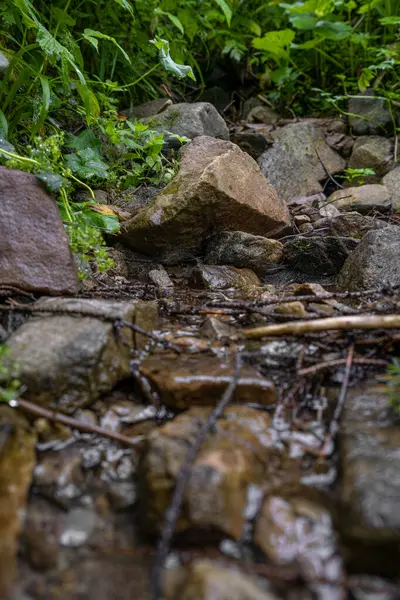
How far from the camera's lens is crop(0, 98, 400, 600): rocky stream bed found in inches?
41.8

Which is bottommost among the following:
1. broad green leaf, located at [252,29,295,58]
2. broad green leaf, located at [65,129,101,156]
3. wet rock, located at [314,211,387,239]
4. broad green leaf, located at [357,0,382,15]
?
wet rock, located at [314,211,387,239]

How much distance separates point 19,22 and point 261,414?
3.05 meters

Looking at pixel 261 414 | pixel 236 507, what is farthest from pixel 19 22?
pixel 236 507

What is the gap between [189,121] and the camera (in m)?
4.38

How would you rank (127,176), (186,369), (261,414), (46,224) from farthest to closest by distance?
1. (127,176)
2. (46,224)
3. (186,369)
4. (261,414)

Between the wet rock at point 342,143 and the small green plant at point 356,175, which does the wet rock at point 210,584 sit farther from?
the wet rock at point 342,143

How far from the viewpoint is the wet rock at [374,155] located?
4.70 m

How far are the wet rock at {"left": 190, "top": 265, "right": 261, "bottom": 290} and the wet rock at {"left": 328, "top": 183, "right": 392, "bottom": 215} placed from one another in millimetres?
1363

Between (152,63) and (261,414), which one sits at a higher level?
(152,63)

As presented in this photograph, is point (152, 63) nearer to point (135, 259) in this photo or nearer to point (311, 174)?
point (311, 174)

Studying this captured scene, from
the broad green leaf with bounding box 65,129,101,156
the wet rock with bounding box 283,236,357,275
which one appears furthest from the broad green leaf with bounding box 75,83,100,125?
the wet rock with bounding box 283,236,357,275

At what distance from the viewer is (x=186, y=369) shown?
1737 millimetres

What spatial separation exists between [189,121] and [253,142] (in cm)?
84

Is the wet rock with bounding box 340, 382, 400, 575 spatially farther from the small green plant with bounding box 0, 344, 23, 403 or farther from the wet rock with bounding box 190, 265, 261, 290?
the wet rock with bounding box 190, 265, 261, 290
